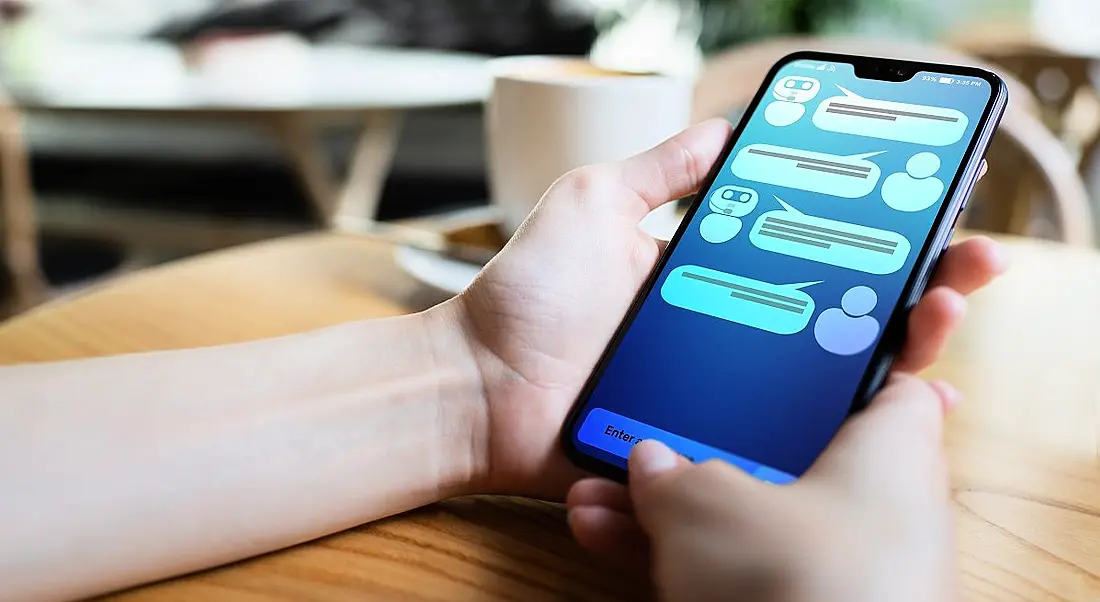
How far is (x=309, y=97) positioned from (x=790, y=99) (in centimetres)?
130

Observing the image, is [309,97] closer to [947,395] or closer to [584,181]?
[584,181]

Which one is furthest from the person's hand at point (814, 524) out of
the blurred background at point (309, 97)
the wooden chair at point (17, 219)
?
the wooden chair at point (17, 219)

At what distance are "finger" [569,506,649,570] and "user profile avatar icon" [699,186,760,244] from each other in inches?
5.3

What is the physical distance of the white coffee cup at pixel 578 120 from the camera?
1.58 ft

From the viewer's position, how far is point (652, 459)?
0.28 meters

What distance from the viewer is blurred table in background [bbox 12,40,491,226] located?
1.55m

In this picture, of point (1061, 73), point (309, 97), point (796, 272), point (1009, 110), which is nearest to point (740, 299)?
point (796, 272)

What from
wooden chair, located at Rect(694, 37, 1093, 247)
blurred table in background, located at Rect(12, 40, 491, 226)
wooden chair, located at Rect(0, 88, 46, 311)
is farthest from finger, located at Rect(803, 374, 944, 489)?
wooden chair, located at Rect(0, 88, 46, 311)

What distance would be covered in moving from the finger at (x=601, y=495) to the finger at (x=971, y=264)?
14cm

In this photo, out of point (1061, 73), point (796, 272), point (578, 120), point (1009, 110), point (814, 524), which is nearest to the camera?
point (814, 524)

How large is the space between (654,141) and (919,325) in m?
0.23

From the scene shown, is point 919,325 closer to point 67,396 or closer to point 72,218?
point 67,396

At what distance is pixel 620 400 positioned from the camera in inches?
13.1

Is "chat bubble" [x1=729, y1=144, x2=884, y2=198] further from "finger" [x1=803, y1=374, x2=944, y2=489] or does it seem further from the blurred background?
the blurred background
